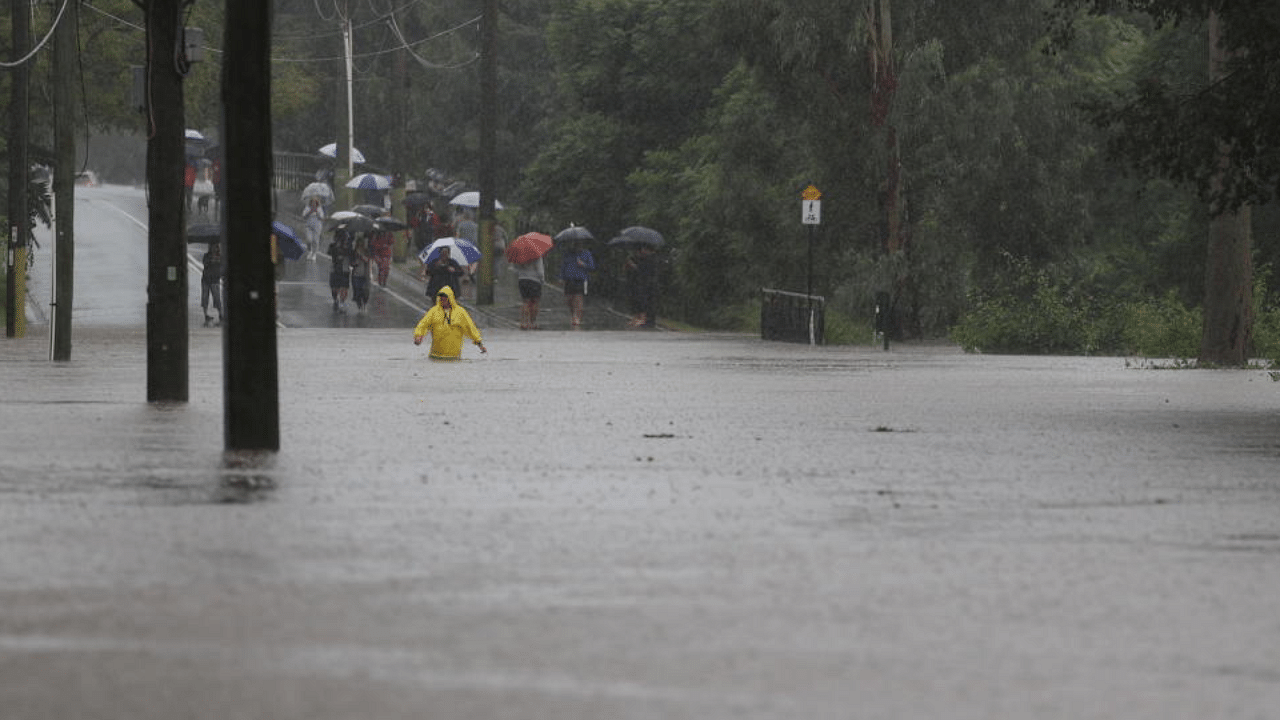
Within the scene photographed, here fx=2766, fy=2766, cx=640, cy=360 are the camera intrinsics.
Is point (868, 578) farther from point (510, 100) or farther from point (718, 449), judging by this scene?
point (510, 100)

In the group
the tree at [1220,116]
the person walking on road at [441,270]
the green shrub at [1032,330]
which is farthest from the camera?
the person walking on road at [441,270]

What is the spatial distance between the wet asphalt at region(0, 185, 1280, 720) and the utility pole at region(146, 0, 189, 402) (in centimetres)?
124

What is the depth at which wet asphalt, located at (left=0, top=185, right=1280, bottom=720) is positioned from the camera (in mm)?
8820

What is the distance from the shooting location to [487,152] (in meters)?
70.6

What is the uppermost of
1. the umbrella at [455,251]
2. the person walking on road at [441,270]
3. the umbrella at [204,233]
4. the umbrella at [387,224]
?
the umbrella at [387,224]

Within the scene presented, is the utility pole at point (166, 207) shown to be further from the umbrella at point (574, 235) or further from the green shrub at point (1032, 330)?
the umbrella at point (574, 235)

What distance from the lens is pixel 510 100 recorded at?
100 metres

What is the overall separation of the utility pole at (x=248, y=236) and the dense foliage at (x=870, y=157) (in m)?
25.2

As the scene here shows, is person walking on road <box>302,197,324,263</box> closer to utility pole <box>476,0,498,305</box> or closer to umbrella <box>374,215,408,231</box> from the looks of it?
umbrella <box>374,215,408,231</box>

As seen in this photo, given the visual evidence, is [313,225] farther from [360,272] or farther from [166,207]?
[166,207]

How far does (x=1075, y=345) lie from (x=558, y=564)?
41.5 metres

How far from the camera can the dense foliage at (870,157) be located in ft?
184

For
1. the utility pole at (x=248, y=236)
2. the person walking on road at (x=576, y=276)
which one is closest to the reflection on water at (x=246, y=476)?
the utility pole at (x=248, y=236)

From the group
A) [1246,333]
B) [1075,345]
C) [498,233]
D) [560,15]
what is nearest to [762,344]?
[1075,345]
